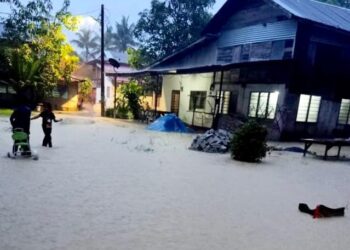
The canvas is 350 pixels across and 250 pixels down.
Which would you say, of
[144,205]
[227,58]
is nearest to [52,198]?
[144,205]

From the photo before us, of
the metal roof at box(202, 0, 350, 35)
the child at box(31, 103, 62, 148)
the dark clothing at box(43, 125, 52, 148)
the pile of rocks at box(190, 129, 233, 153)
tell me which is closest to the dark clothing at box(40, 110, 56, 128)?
the child at box(31, 103, 62, 148)

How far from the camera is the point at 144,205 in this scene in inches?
202

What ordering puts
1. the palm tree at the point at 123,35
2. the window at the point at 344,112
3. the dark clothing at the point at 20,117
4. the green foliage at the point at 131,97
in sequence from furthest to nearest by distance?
the palm tree at the point at 123,35 → the green foliage at the point at 131,97 → the window at the point at 344,112 → the dark clothing at the point at 20,117

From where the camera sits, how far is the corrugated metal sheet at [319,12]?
1532 centimetres

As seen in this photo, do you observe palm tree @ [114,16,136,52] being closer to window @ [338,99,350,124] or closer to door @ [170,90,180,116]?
door @ [170,90,180,116]

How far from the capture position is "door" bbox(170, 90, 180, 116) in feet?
76.3

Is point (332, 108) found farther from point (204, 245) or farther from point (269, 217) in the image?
point (204, 245)

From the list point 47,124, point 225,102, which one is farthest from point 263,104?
point 47,124

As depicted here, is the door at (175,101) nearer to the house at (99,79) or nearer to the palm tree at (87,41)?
the house at (99,79)

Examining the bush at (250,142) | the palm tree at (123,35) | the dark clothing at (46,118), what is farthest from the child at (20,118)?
the palm tree at (123,35)

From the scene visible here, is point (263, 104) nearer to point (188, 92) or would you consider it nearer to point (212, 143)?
point (212, 143)

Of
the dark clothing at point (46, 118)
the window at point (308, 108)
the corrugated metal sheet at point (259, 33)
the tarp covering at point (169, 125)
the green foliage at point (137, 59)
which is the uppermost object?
the corrugated metal sheet at point (259, 33)

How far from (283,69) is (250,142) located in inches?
277

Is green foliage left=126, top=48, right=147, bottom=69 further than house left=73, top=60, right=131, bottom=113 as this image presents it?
No
